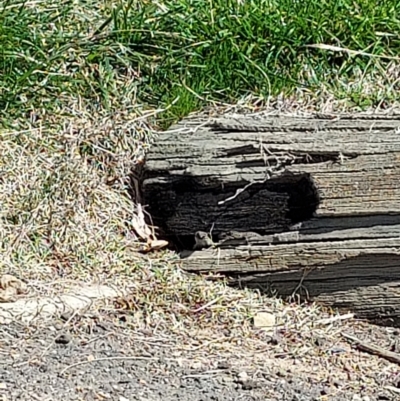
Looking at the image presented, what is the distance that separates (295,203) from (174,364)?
0.77 metres

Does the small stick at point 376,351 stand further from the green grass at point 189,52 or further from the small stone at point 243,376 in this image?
the green grass at point 189,52

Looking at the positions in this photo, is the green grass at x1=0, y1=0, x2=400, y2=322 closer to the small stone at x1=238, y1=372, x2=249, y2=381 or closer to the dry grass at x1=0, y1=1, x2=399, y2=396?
the dry grass at x1=0, y1=1, x2=399, y2=396

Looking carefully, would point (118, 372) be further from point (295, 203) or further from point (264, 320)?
point (295, 203)

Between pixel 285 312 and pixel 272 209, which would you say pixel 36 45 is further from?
pixel 285 312

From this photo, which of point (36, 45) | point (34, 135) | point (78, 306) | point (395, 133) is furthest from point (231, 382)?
point (36, 45)

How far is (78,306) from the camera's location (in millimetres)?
2963

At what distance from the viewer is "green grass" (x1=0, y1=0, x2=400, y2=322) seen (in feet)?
11.0

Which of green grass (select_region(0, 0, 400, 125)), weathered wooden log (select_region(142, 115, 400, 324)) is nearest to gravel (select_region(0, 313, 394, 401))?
weathered wooden log (select_region(142, 115, 400, 324))

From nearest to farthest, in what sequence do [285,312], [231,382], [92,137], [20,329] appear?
1. [231,382]
2. [20,329]
3. [285,312]
4. [92,137]

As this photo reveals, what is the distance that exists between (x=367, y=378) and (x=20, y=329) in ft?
3.37

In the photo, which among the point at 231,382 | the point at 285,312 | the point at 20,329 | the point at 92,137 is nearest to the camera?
the point at 231,382

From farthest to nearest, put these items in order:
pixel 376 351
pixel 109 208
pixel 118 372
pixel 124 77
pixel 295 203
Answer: pixel 124 77 → pixel 109 208 → pixel 295 203 → pixel 376 351 → pixel 118 372

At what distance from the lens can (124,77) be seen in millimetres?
3742

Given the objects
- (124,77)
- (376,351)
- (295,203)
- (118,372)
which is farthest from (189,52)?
(118,372)
